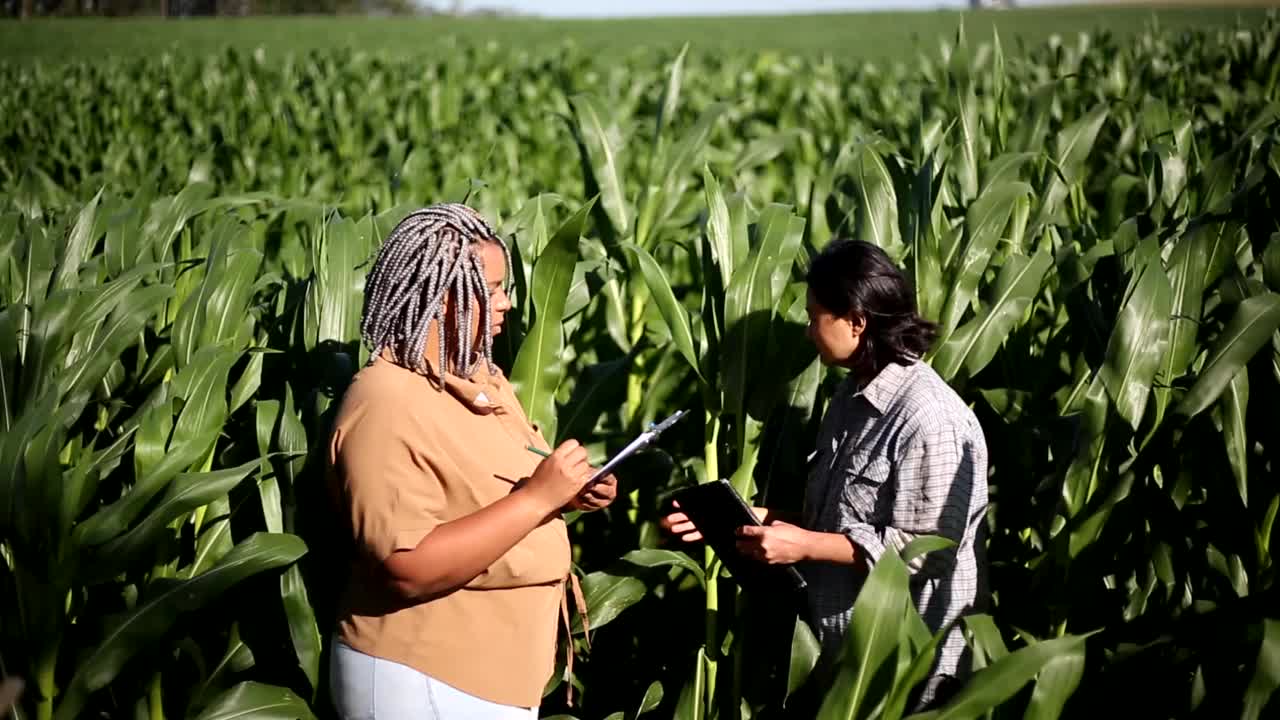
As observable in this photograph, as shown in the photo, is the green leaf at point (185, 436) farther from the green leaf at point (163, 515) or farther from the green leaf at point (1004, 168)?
the green leaf at point (1004, 168)

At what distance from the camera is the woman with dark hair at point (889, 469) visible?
2221mm

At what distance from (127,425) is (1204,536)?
2.40 meters

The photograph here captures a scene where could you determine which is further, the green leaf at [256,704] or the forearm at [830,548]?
the green leaf at [256,704]

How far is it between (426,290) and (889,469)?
0.91 meters

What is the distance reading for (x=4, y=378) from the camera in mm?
2695

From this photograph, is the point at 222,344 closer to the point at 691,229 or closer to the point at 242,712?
the point at 242,712

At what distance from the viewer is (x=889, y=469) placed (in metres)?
2.26

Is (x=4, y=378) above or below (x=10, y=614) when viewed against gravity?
above

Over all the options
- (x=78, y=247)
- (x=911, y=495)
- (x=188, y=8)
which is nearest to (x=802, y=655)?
(x=911, y=495)

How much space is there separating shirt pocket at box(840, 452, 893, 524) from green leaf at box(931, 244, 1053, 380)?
0.59 meters

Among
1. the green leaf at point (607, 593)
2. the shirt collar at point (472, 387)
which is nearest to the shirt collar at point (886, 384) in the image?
the shirt collar at point (472, 387)

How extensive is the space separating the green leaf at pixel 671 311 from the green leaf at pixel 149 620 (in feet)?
3.17

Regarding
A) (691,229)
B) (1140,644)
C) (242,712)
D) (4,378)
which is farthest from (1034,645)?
(691,229)

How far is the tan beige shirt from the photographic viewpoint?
6.23 ft
